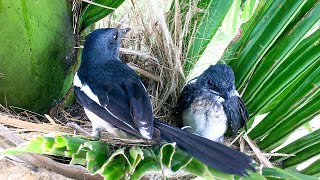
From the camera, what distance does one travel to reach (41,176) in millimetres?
1080

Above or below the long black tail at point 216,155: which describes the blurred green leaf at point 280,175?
below

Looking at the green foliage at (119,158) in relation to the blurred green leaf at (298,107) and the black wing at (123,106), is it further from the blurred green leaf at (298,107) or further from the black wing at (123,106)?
the blurred green leaf at (298,107)

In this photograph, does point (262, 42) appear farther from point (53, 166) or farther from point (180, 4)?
point (53, 166)

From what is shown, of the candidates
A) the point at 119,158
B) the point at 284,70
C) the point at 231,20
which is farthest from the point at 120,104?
the point at 231,20

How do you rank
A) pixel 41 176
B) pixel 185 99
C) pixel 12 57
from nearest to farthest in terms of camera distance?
pixel 41 176 < pixel 12 57 < pixel 185 99

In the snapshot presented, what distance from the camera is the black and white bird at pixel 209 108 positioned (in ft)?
4.59

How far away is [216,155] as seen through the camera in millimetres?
1003

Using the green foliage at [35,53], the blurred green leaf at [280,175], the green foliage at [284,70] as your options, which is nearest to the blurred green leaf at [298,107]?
the green foliage at [284,70]

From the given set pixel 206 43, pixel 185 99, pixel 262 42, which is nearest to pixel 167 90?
pixel 185 99

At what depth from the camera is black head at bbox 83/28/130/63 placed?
141cm

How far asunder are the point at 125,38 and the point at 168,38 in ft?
0.80

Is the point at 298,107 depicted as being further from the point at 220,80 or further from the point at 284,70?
the point at 220,80

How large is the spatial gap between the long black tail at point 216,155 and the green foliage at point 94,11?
1.56ft

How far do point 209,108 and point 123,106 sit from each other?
338mm
